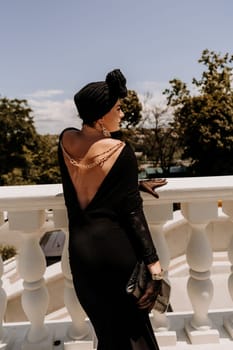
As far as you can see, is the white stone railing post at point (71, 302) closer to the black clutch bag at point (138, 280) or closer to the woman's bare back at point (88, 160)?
the woman's bare back at point (88, 160)

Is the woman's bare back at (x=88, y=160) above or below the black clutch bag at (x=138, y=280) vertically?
above

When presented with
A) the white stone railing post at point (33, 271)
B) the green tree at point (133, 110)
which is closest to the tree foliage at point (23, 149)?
the green tree at point (133, 110)

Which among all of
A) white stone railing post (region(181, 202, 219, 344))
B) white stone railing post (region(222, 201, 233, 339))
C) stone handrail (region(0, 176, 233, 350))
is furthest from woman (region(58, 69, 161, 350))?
white stone railing post (region(222, 201, 233, 339))

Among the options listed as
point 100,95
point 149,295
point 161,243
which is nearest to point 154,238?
point 161,243

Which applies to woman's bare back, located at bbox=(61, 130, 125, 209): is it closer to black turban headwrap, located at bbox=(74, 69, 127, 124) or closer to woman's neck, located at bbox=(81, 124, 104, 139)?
woman's neck, located at bbox=(81, 124, 104, 139)

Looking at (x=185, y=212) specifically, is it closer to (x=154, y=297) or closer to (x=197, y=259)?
(x=197, y=259)

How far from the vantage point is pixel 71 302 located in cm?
195

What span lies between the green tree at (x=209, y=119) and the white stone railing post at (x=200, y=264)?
926 inches

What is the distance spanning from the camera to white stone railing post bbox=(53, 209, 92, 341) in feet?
6.03

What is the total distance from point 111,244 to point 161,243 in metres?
0.54

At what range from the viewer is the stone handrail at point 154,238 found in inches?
70.1

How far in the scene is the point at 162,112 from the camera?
3111 centimetres

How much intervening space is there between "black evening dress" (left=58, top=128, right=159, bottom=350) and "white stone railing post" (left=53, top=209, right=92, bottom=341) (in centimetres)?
33

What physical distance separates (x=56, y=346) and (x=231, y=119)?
25.3 metres
